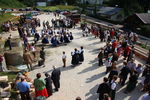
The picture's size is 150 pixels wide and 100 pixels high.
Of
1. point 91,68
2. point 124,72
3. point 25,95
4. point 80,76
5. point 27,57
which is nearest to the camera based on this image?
point 25,95

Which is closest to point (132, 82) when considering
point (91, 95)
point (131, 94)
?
point (131, 94)

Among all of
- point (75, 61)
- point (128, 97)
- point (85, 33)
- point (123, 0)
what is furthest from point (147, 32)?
point (123, 0)

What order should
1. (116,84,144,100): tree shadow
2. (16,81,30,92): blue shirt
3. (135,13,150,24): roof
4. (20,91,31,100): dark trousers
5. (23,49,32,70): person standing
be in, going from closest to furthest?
(16,81,30,92): blue shirt, (20,91,31,100): dark trousers, (116,84,144,100): tree shadow, (23,49,32,70): person standing, (135,13,150,24): roof

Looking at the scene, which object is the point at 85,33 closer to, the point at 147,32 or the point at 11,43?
the point at 11,43

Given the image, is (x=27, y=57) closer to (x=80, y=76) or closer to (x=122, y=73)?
(x=80, y=76)

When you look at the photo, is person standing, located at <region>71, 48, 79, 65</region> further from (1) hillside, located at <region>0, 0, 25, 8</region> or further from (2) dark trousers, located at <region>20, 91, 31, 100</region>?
(1) hillside, located at <region>0, 0, 25, 8</region>

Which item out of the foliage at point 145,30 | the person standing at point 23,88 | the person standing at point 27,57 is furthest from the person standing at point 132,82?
the foliage at point 145,30

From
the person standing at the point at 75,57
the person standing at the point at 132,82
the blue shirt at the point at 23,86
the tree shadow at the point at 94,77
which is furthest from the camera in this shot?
the person standing at the point at 75,57

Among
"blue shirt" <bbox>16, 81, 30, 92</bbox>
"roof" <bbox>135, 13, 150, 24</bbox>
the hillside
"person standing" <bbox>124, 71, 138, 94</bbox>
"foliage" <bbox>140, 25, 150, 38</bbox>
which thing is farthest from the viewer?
the hillside

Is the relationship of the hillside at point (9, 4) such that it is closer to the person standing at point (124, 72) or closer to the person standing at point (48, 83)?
the person standing at point (48, 83)

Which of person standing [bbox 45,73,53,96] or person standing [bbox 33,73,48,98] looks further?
person standing [bbox 45,73,53,96]

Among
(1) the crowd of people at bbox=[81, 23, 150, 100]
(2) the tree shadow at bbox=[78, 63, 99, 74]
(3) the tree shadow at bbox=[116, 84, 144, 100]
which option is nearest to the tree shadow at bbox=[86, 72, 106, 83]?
(1) the crowd of people at bbox=[81, 23, 150, 100]

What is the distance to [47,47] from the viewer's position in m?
21.8

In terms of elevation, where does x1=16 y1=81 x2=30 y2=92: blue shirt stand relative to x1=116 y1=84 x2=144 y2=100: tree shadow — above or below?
above
